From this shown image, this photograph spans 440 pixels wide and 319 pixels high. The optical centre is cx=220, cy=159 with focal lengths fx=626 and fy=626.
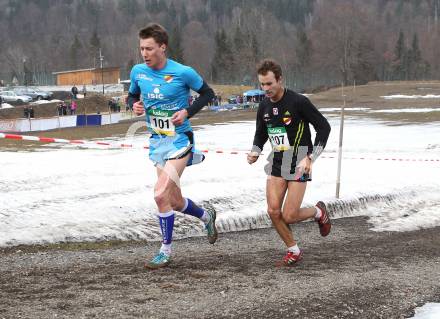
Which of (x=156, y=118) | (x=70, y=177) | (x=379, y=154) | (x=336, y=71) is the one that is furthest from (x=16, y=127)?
(x=336, y=71)

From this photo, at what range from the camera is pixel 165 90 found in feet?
21.2

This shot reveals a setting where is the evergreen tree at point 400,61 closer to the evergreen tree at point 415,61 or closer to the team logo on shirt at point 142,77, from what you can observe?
the evergreen tree at point 415,61

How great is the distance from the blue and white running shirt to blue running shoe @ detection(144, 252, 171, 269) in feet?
4.18

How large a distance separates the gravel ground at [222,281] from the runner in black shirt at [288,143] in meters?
0.56

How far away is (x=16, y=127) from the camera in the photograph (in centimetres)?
3588

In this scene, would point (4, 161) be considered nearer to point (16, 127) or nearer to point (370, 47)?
point (16, 127)

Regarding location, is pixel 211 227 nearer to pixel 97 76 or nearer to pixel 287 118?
pixel 287 118

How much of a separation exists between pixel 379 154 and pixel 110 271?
1574 centimetres

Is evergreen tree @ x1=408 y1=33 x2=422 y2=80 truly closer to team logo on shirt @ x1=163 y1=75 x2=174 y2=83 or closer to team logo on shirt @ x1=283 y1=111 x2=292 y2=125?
team logo on shirt @ x1=283 y1=111 x2=292 y2=125

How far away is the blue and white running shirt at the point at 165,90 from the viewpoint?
6473 mm

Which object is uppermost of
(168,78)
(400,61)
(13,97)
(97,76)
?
(168,78)

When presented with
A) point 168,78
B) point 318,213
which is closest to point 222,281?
point 318,213

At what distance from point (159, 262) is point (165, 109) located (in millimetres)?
1581

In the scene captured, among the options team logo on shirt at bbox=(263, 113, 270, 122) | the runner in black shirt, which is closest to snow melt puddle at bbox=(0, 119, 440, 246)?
the runner in black shirt
